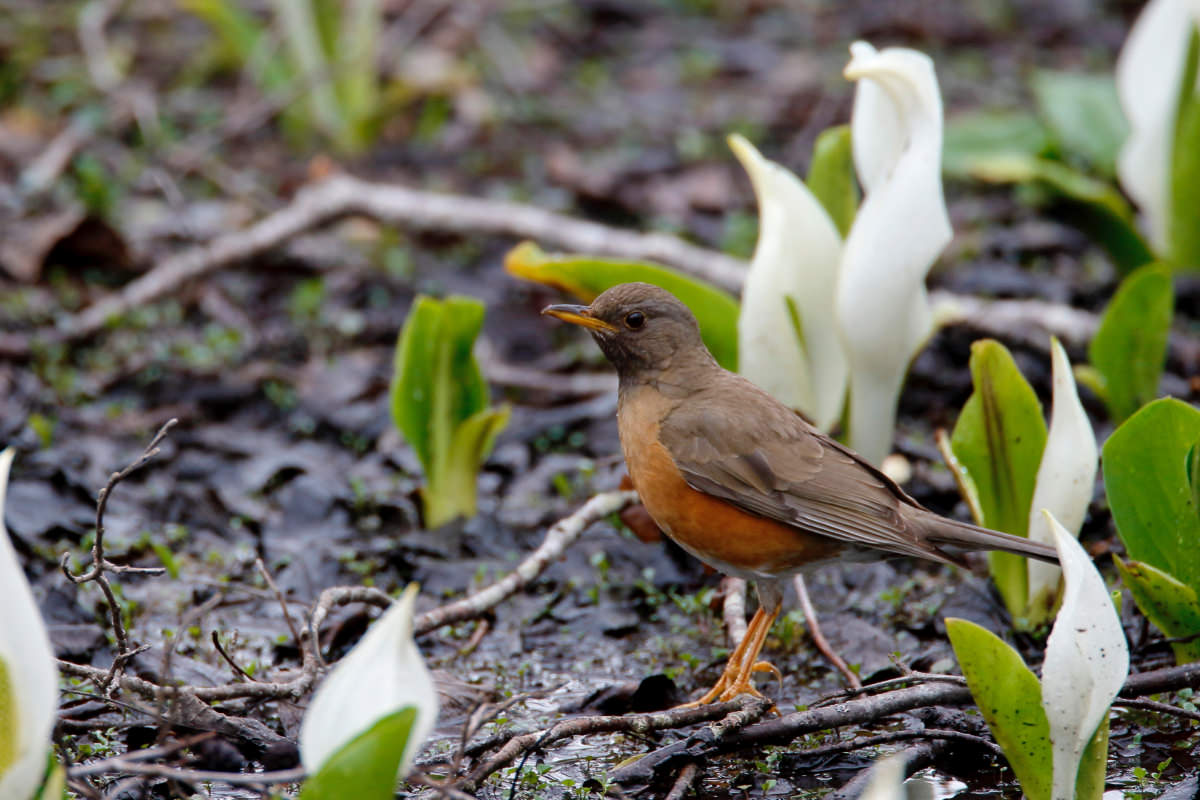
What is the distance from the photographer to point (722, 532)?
369 centimetres

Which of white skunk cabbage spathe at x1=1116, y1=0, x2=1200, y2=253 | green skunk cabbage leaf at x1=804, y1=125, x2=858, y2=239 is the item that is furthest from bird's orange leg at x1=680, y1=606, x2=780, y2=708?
white skunk cabbage spathe at x1=1116, y1=0, x2=1200, y2=253

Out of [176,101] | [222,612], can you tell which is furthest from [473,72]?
[222,612]

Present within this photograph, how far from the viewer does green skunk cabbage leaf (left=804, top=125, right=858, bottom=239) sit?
4.57 metres

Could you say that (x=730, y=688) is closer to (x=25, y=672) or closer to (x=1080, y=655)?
(x=1080, y=655)

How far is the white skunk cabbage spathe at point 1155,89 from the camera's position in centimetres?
559

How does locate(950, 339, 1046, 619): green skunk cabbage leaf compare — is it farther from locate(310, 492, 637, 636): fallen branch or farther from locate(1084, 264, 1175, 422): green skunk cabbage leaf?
locate(310, 492, 637, 636): fallen branch

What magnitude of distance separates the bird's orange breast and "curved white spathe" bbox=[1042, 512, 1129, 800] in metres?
1.05

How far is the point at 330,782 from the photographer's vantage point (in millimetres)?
2334

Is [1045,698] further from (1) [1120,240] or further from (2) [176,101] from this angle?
(2) [176,101]

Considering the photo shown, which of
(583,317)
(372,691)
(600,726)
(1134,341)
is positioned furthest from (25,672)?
(1134,341)

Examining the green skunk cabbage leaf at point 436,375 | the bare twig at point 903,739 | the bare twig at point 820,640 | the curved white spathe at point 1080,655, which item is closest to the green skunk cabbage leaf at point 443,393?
the green skunk cabbage leaf at point 436,375

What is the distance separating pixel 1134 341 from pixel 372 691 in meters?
3.14

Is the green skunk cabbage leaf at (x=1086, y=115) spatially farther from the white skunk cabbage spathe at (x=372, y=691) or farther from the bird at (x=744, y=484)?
the white skunk cabbage spathe at (x=372, y=691)

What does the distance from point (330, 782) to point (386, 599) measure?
4.70 ft
